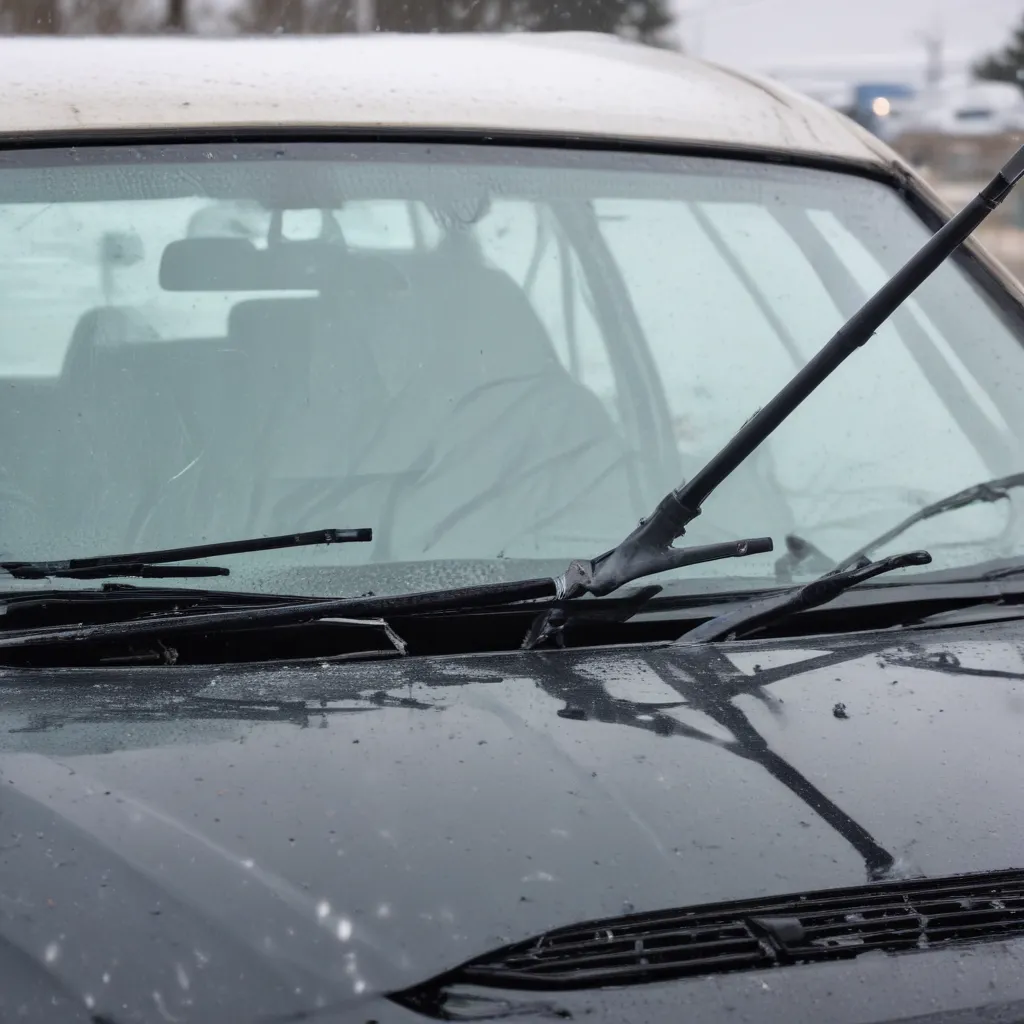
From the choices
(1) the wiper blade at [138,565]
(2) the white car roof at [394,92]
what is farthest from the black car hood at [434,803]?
(2) the white car roof at [394,92]

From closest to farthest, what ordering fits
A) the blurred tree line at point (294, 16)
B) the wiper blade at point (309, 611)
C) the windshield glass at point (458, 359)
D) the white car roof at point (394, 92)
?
the wiper blade at point (309, 611) → the windshield glass at point (458, 359) → the white car roof at point (394, 92) → the blurred tree line at point (294, 16)

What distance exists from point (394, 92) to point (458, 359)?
1.53 ft

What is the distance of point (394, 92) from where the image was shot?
7.61ft

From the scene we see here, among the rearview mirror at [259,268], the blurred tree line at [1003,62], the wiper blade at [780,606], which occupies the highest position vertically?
A: the rearview mirror at [259,268]

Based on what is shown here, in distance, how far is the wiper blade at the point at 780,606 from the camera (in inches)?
73.8

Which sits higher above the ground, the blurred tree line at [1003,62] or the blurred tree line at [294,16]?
the blurred tree line at [294,16]

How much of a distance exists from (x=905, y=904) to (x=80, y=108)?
1.59m

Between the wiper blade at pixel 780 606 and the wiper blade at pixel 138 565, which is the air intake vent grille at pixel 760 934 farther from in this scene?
the wiper blade at pixel 138 565

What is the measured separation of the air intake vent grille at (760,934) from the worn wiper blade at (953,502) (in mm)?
738

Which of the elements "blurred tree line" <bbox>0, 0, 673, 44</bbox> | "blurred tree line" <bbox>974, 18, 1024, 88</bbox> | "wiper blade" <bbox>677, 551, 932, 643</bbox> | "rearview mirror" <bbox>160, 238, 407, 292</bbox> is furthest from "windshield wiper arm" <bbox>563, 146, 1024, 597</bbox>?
"blurred tree line" <bbox>974, 18, 1024, 88</bbox>

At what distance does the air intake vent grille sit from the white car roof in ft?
4.52

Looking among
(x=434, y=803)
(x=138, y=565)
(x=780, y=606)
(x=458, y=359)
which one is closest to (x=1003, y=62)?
(x=458, y=359)

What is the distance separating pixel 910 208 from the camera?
8.16 ft

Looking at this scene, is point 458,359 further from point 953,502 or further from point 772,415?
point 953,502
